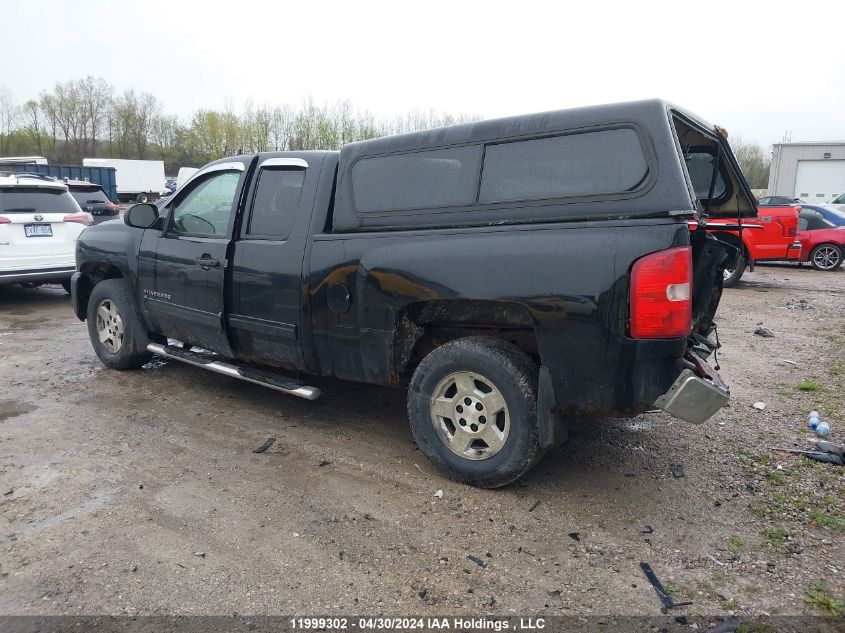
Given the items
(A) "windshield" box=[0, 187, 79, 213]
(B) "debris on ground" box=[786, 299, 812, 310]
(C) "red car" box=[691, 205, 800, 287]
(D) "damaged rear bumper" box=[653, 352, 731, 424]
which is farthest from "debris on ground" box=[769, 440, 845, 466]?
(C) "red car" box=[691, 205, 800, 287]

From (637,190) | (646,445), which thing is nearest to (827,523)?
(646,445)

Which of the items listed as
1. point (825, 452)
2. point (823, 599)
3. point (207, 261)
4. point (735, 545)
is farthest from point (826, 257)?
point (207, 261)

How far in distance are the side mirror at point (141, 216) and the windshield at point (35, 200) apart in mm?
4773

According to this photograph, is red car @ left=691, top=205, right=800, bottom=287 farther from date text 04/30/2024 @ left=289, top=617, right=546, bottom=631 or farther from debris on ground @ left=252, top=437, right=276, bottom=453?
date text 04/30/2024 @ left=289, top=617, right=546, bottom=631

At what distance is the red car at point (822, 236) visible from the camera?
14.7m

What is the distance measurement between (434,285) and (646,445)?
79.0 inches

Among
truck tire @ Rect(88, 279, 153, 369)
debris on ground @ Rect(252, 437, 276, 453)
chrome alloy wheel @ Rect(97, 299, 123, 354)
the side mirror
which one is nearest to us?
debris on ground @ Rect(252, 437, 276, 453)

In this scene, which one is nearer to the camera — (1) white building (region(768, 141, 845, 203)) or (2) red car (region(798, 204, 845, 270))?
(2) red car (region(798, 204, 845, 270))

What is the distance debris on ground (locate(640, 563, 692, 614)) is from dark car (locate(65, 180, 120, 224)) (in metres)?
13.3

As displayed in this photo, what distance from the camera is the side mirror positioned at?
5148 mm

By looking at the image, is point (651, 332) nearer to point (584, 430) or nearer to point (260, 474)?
point (584, 430)

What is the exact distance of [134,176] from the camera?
143 feet

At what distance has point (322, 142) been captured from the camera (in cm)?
4116

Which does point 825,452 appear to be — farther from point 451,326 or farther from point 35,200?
point 35,200
